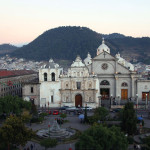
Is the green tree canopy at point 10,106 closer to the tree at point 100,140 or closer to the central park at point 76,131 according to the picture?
the central park at point 76,131

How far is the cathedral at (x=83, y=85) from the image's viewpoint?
57.5m

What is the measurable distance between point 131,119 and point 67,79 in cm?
2506

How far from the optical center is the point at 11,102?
44.8 meters

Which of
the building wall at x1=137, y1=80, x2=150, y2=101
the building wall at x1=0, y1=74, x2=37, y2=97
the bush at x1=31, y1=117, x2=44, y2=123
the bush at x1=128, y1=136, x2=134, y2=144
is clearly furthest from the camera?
the building wall at x1=0, y1=74, x2=37, y2=97

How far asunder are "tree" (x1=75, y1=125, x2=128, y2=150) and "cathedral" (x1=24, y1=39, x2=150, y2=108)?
31.8 meters

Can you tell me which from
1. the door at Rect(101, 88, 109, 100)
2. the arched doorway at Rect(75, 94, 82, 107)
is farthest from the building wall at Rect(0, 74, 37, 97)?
the door at Rect(101, 88, 109, 100)

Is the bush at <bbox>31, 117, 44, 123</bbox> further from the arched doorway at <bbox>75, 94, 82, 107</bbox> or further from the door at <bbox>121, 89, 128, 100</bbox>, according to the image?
the door at <bbox>121, 89, 128, 100</bbox>

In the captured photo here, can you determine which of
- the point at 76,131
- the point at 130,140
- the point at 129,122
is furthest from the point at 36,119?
the point at 130,140

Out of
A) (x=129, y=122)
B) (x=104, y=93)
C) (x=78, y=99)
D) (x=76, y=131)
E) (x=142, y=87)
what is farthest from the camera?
(x=104, y=93)

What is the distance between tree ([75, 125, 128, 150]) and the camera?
79.1ft

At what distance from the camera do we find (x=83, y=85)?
2263 inches

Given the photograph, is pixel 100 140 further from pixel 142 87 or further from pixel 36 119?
pixel 142 87

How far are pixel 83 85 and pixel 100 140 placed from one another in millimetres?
32981

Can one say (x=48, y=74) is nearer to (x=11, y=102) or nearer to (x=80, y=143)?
(x=11, y=102)
